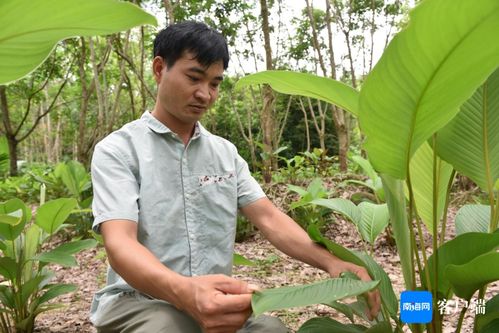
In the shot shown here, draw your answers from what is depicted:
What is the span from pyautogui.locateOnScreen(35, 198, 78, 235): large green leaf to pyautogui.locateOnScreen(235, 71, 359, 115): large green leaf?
1091 millimetres

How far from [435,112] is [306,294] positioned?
16.0 inches

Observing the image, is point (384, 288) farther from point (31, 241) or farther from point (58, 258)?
point (31, 241)

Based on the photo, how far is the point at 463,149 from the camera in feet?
3.47

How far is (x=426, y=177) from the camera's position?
48.8 inches

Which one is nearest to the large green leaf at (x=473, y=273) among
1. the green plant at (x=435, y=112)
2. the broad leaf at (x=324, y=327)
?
the green plant at (x=435, y=112)

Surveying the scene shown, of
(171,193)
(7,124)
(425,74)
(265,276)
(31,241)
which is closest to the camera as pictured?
(425,74)

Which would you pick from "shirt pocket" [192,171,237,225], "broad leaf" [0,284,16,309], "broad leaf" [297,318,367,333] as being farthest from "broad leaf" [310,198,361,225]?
"broad leaf" [0,284,16,309]

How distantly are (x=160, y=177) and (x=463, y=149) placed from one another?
0.81 m

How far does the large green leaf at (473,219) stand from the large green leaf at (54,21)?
3.51 feet

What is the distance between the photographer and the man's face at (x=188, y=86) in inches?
52.2

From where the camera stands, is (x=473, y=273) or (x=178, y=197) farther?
(x=178, y=197)

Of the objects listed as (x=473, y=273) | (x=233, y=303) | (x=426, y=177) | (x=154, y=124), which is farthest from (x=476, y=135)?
(x=154, y=124)

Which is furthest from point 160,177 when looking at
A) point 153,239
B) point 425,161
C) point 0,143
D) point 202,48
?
point 0,143

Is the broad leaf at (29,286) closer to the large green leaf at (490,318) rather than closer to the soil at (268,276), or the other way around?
the soil at (268,276)
